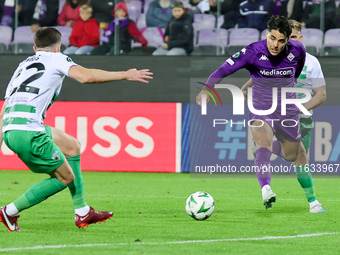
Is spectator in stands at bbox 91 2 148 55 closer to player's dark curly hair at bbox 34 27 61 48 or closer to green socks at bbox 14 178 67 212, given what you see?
player's dark curly hair at bbox 34 27 61 48

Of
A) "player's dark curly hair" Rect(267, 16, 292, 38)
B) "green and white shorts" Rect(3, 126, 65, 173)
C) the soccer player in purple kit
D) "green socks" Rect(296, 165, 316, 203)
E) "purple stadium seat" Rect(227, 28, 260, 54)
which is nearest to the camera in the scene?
"green and white shorts" Rect(3, 126, 65, 173)

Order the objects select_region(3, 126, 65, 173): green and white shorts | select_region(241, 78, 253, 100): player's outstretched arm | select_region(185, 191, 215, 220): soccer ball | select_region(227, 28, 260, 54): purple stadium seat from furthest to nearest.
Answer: select_region(227, 28, 260, 54): purple stadium seat
select_region(241, 78, 253, 100): player's outstretched arm
select_region(185, 191, 215, 220): soccer ball
select_region(3, 126, 65, 173): green and white shorts

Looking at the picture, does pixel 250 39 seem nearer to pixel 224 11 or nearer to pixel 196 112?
pixel 224 11

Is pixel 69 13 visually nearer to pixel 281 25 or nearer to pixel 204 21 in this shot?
pixel 204 21

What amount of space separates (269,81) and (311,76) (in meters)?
0.78

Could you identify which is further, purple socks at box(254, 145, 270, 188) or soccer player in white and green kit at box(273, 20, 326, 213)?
soccer player in white and green kit at box(273, 20, 326, 213)

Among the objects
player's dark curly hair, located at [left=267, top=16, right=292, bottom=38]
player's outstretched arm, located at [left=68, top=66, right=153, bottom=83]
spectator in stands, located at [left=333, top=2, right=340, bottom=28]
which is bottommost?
spectator in stands, located at [left=333, top=2, right=340, bottom=28]

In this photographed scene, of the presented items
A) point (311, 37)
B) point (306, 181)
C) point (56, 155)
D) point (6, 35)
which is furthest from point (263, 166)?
point (6, 35)

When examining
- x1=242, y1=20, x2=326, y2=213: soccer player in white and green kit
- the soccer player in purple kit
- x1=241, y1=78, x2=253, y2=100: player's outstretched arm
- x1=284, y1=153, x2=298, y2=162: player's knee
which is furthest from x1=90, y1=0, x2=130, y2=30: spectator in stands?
x1=284, y1=153, x2=298, y2=162: player's knee

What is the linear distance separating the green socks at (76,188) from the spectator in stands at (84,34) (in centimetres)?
821

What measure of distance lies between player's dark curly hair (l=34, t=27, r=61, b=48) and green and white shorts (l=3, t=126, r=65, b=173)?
759mm

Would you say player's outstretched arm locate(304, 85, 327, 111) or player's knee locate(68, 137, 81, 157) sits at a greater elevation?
player's outstretched arm locate(304, 85, 327, 111)

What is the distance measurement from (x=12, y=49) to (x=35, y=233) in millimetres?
9232

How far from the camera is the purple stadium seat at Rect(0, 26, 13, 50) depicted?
14.6m
